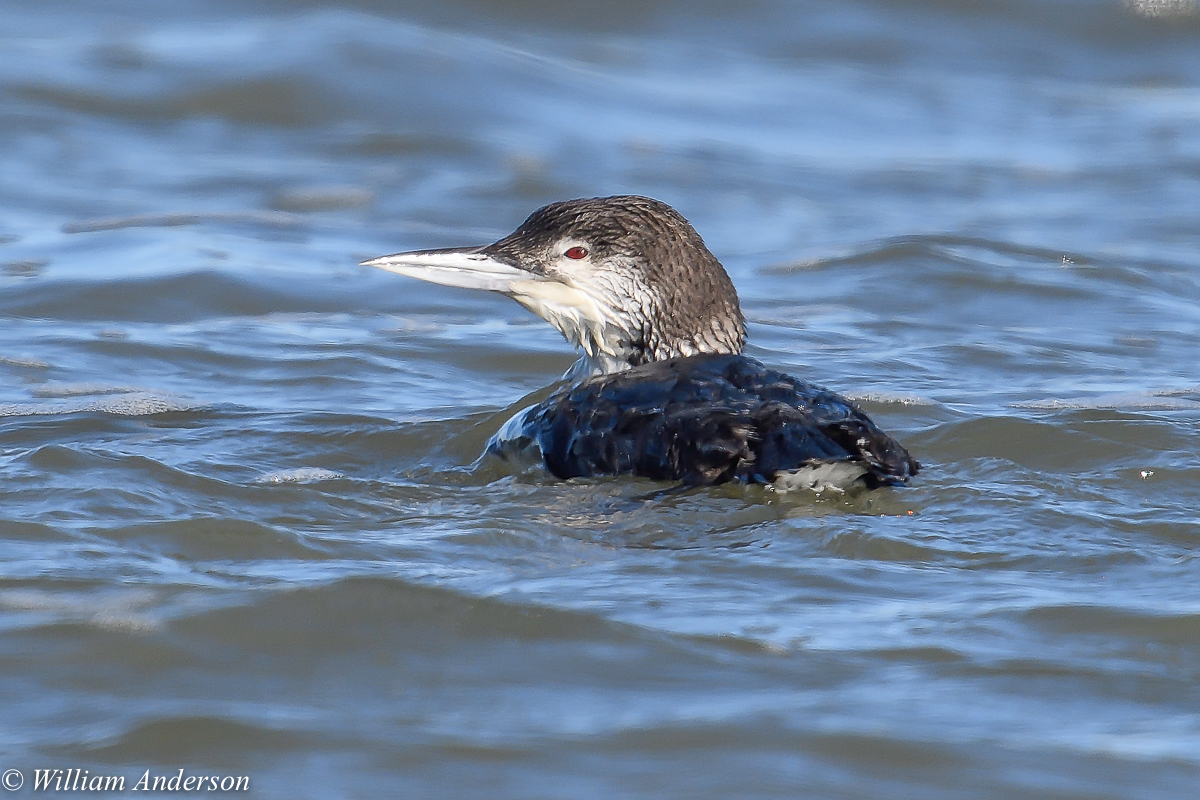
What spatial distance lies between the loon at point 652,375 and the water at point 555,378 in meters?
0.12

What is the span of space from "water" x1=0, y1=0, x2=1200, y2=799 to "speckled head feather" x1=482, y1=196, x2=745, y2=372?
2.32 ft

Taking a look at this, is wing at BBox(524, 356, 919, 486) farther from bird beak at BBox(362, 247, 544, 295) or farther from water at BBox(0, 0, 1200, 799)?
bird beak at BBox(362, 247, 544, 295)

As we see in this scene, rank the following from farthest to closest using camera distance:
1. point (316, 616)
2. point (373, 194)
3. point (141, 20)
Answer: point (141, 20) → point (373, 194) → point (316, 616)

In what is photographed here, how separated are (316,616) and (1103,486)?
2579 mm

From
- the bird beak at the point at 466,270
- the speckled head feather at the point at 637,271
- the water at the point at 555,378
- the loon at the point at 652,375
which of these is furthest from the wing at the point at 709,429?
the bird beak at the point at 466,270

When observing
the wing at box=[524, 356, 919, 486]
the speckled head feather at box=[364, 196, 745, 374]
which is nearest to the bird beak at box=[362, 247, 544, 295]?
the speckled head feather at box=[364, 196, 745, 374]

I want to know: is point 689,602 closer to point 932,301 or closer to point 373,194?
point 932,301

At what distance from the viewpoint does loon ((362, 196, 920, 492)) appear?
16.1ft

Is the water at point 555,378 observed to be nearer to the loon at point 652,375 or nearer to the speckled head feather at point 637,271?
the loon at point 652,375

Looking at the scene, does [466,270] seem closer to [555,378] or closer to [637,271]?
[637,271]

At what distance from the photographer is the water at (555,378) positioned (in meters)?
3.63

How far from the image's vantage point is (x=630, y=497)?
16.4ft

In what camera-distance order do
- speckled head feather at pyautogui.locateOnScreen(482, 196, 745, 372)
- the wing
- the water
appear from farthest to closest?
speckled head feather at pyautogui.locateOnScreen(482, 196, 745, 372) < the wing < the water

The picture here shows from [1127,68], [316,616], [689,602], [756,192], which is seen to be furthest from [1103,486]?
[1127,68]
